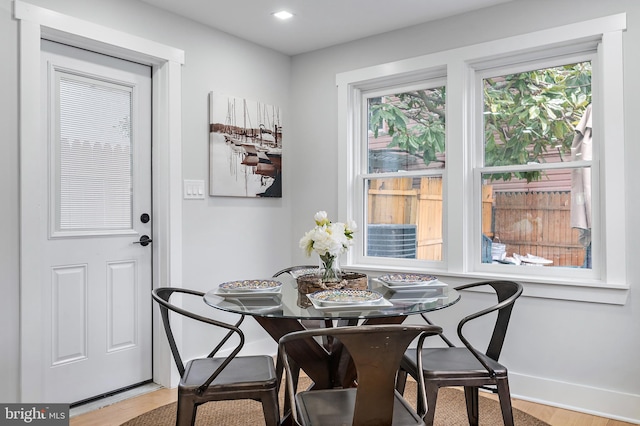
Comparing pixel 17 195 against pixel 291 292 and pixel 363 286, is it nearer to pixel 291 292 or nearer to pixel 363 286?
pixel 291 292

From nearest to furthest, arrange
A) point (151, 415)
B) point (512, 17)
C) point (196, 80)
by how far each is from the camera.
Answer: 1. point (151, 415)
2. point (512, 17)
3. point (196, 80)

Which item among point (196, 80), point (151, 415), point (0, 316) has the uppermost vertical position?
point (196, 80)

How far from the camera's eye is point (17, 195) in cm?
247

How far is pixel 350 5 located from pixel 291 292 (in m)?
1.92

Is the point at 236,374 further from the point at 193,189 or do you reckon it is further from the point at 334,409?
the point at 193,189

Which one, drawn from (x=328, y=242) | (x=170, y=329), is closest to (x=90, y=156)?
(x=170, y=329)

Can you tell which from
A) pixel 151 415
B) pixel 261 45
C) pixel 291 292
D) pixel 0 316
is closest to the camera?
pixel 291 292

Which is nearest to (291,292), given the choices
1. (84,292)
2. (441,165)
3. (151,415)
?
(151,415)

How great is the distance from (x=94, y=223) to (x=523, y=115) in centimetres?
273

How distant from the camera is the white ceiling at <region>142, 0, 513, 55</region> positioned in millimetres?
3045

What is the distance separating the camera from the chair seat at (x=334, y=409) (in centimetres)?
160

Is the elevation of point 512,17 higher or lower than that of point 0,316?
higher

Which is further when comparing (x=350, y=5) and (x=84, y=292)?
(x=350, y=5)

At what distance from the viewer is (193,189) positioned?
3297 mm
